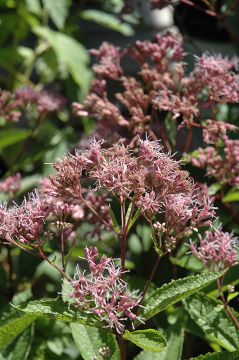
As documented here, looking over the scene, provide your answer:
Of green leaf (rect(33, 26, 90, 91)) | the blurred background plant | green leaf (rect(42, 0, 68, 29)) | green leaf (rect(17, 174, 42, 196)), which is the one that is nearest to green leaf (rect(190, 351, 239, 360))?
the blurred background plant

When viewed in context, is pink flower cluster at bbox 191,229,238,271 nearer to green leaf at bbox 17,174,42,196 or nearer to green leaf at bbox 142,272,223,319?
green leaf at bbox 142,272,223,319

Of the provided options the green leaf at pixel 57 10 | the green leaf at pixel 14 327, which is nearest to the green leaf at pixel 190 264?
the green leaf at pixel 14 327

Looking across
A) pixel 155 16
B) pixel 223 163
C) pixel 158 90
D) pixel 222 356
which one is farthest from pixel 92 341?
pixel 155 16

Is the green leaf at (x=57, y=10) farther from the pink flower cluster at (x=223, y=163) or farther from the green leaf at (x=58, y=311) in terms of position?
the green leaf at (x=58, y=311)

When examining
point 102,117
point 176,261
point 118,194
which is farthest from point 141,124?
point 118,194

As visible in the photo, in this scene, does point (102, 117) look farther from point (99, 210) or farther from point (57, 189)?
point (57, 189)

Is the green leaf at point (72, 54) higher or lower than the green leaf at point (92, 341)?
lower
